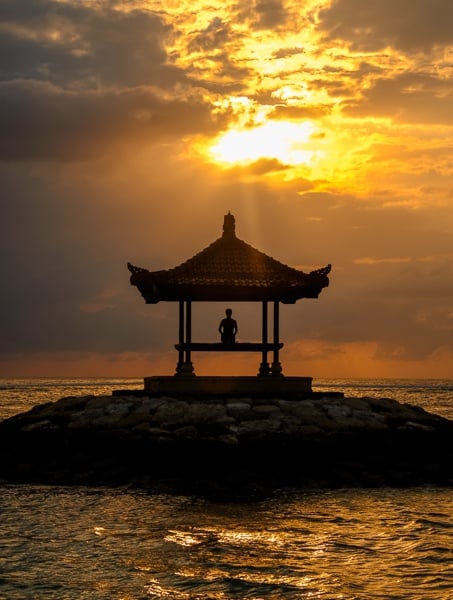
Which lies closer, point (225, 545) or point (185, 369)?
point (225, 545)

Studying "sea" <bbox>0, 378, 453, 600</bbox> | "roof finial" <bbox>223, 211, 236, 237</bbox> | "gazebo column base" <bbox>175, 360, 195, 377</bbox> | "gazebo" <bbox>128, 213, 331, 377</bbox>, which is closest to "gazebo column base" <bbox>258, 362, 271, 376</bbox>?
"gazebo" <bbox>128, 213, 331, 377</bbox>

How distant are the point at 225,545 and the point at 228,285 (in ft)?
39.3

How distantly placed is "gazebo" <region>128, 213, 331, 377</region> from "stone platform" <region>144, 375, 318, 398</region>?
49cm

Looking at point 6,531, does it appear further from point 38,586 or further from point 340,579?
point 340,579

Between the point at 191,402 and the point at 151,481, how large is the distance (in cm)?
383

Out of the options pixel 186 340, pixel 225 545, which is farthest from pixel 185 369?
pixel 225 545

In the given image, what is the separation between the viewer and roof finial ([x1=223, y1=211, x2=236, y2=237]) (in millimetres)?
27469

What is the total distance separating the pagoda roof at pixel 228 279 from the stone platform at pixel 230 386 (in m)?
2.49

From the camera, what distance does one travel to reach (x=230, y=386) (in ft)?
81.5

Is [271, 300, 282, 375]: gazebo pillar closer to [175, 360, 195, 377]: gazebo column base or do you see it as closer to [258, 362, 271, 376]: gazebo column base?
[258, 362, 271, 376]: gazebo column base

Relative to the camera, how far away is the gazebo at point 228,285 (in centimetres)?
2556

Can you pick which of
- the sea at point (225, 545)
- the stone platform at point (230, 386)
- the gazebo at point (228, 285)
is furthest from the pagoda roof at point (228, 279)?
the sea at point (225, 545)

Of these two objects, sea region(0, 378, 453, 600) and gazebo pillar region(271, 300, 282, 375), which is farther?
gazebo pillar region(271, 300, 282, 375)

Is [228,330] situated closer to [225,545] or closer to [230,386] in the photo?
[230,386]
